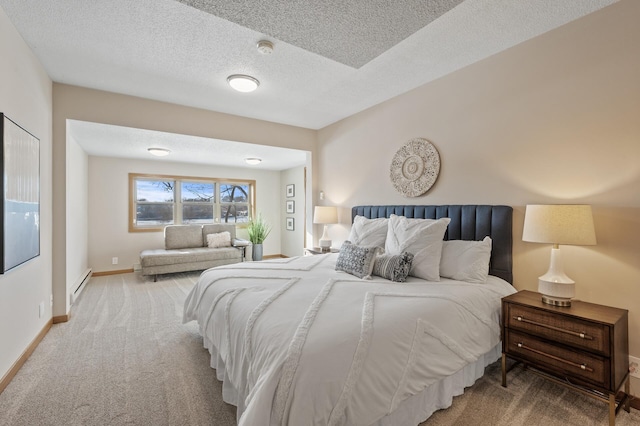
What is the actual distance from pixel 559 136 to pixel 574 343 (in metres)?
1.52

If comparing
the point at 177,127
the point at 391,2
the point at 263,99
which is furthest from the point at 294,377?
the point at 177,127

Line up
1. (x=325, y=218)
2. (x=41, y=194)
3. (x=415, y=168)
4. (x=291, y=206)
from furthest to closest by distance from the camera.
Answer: (x=291, y=206) → (x=325, y=218) → (x=415, y=168) → (x=41, y=194)

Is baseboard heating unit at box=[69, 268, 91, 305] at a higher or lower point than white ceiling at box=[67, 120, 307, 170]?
lower

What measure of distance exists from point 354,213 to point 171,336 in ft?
8.63

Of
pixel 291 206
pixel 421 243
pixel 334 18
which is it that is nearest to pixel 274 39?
pixel 334 18

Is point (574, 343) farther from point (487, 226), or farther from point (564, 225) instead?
point (487, 226)

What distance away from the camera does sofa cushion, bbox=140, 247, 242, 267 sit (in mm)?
5049

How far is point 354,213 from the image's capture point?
4090 mm

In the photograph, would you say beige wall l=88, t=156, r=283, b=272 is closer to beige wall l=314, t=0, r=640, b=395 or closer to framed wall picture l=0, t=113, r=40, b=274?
framed wall picture l=0, t=113, r=40, b=274

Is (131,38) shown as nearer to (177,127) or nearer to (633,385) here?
(177,127)

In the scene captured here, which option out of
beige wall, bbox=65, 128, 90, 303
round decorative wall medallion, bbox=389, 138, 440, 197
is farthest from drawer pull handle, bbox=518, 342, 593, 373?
beige wall, bbox=65, 128, 90, 303

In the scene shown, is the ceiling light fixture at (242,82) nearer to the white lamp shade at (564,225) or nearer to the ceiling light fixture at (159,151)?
the ceiling light fixture at (159,151)

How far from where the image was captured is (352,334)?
1.39m

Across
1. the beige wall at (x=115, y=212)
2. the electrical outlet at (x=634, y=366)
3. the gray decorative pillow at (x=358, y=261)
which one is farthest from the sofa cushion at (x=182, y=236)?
the electrical outlet at (x=634, y=366)
